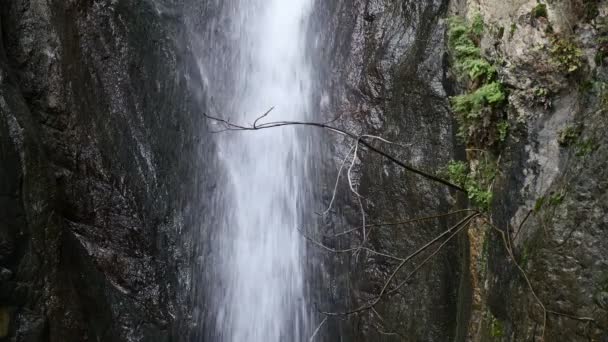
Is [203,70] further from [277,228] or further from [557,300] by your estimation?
[557,300]

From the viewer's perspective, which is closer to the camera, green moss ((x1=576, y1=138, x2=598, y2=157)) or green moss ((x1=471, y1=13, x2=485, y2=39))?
green moss ((x1=576, y1=138, x2=598, y2=157))

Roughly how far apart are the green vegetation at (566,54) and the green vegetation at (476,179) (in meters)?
1.22

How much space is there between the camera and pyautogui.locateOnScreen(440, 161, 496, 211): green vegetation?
5.09 meters

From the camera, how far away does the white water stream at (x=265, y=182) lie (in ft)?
23.1

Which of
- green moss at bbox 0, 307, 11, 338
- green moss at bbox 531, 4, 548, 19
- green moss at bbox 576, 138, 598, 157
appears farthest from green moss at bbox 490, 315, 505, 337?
green moss at bbox 0, 307, 11, 338

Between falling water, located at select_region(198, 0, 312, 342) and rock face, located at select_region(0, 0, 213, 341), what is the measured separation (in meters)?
0.71

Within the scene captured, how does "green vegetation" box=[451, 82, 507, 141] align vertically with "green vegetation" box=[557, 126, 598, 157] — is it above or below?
above

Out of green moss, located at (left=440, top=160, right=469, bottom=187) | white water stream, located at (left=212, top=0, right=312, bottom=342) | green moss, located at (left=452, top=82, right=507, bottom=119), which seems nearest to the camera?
green moss, located at (left=452, top=82, right=507, bottom=119)

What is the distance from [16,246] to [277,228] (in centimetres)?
347

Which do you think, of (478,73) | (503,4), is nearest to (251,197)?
(478,73)

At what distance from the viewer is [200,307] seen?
6793 mm

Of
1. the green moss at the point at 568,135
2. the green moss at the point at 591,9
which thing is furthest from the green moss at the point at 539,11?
the green moss at the point at 568,135

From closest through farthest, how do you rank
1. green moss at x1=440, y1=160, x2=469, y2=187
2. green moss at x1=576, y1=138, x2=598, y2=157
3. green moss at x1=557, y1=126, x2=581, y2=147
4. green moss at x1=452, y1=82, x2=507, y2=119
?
green moss at x1=576, y1=138, x2=598, y2=157, green moss at x1=557, y1=126, x2=581, y2=147, green moss at x1=452, y1=82, x2=507, y2=119, green moss at x1=440, y1=160, x2=469, y2=187

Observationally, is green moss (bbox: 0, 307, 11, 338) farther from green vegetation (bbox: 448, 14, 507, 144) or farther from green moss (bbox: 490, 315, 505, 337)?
green vegetation (bbox: 448, 14, 507, 144)
